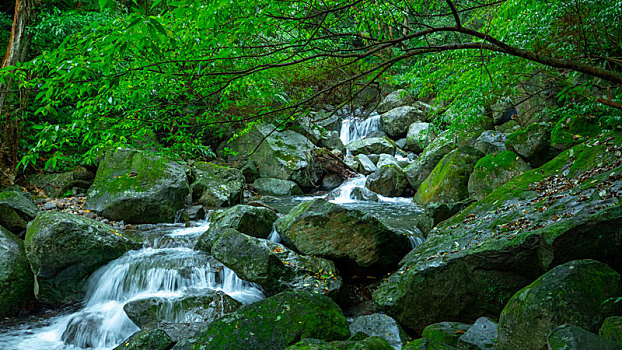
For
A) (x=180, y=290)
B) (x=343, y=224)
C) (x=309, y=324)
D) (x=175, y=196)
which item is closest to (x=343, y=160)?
(x=175, y=196)

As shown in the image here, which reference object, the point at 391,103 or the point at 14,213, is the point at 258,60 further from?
the point at 391,103

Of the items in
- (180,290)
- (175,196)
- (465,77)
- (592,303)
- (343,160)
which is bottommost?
(180,290)

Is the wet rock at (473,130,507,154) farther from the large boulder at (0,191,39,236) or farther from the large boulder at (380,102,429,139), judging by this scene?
the large boulder at (0,191,39,236)

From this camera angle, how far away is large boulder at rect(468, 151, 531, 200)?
7.99 m

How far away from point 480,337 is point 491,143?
8.21 m

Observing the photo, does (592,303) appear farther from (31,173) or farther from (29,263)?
(31,173)

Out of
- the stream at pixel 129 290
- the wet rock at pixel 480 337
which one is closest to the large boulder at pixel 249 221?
the stream at pixel 129 290

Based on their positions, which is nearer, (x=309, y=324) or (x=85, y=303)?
(x=309, y=324)

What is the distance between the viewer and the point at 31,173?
10.2 meters

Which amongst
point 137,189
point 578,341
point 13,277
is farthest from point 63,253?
point 578,341

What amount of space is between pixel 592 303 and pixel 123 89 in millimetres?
4855

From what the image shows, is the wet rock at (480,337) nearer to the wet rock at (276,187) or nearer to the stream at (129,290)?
the stream at (129,290)

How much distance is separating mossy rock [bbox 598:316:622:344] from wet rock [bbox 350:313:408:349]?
2006mm

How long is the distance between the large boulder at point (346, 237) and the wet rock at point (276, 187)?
7.35 meters
